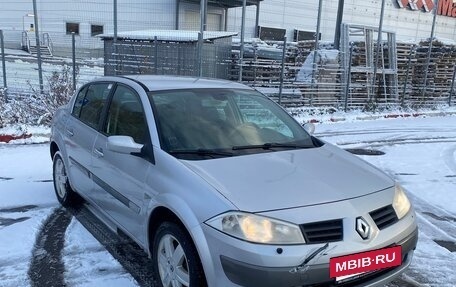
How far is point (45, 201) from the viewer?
5.39 m

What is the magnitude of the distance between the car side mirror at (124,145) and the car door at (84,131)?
83 centimetres

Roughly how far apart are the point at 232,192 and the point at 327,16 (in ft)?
94.6

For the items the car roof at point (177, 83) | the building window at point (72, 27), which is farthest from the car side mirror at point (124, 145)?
the building window at point (72, 27)

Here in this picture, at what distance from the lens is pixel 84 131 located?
14.8 feet

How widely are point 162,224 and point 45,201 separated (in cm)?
285

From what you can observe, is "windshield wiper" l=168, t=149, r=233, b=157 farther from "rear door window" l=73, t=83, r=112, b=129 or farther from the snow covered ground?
"rear door window" l=73, t=83, r=112, b=129

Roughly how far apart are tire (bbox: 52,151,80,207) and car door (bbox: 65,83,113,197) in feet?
0.93

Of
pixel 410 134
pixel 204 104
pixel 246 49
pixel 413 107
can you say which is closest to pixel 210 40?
pixel 246 49

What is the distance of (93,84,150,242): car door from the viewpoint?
11.3ft

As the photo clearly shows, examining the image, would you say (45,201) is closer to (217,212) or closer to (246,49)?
(217,212)

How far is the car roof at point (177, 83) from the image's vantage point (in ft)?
13.1

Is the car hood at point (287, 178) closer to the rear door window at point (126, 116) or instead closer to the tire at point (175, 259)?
the tire at point (175, 259)

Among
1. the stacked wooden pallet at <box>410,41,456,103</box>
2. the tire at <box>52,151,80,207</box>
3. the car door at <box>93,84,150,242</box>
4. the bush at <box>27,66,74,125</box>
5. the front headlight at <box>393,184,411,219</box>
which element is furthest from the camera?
the stacked wooden pallet at <box>410,41,456,103</box>

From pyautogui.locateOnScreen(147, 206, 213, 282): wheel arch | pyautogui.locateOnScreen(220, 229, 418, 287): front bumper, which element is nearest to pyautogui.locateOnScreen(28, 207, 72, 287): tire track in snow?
pyautogui.locateOnScreen(147, 206, 213, 282): wheel arch
